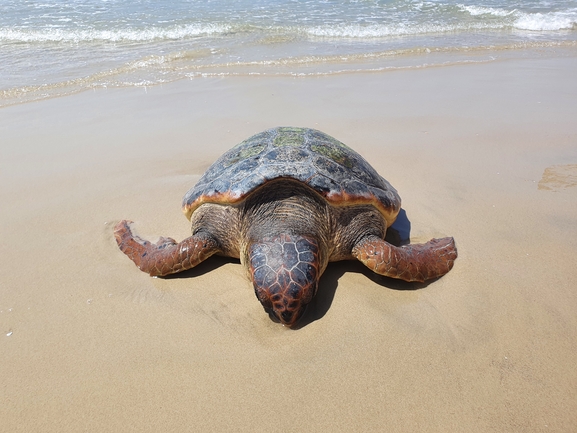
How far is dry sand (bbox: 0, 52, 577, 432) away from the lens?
7.57ft

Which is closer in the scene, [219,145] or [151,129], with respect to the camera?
[219,145]

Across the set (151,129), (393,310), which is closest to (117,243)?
(393,310)

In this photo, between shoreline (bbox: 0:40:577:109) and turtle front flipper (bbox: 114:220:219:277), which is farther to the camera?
shoreline (bbox: 0:40:577:109)

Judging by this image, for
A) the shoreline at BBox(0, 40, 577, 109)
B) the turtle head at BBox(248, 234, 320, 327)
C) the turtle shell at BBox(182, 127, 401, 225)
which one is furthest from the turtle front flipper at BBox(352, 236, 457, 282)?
the shoreline at BBox(0, 40, 577, 109)

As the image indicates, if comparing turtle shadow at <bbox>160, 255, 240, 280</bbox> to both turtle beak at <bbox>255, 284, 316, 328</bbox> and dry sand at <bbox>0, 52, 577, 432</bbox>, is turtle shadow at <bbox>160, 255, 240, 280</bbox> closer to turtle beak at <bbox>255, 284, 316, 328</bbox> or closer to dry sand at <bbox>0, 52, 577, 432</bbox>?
dry sand at <bbox>0, 52, 577, 432</bbox>

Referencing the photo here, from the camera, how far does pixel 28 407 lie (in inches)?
91.9

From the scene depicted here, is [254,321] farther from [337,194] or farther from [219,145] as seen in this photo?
[219,145]

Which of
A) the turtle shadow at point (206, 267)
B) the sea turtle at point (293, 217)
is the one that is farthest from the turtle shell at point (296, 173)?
the turtle shadow at point (206, 267)

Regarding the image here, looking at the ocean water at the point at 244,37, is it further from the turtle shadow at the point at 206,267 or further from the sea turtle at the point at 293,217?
the turtle shadow at the point at 206,267

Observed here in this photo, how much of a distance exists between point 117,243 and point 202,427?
2079 mm

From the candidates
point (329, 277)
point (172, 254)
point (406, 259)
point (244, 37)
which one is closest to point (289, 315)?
point (329, 277)

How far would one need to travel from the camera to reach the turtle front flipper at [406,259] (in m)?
3.07

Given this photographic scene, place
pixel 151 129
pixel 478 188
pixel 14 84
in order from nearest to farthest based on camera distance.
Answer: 1. pixel 478 188
2. pixel 151 129
3. pixel 14 84

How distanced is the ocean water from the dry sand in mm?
4224
